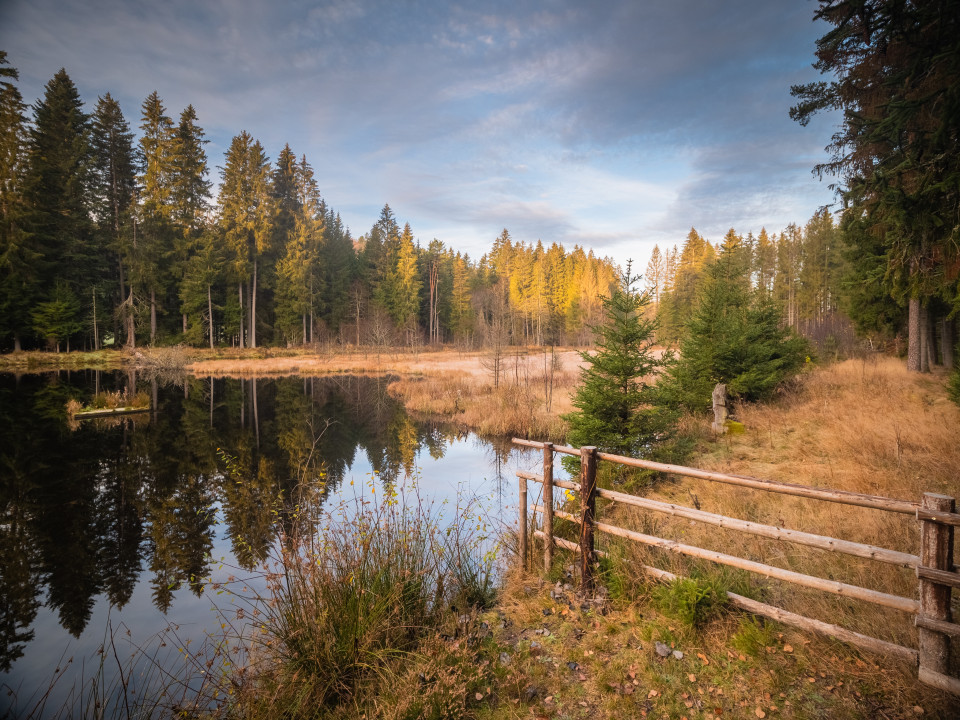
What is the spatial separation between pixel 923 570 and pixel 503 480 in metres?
9.29

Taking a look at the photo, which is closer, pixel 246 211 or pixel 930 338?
pixel 930 338

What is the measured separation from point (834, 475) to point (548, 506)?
6.41 metres

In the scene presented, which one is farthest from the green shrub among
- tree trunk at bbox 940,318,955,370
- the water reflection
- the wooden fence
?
tree trunk at bbox 940,318,955,370

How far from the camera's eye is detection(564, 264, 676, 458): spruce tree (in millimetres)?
8242

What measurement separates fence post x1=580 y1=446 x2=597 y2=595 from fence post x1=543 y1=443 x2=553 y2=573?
46 centimetres

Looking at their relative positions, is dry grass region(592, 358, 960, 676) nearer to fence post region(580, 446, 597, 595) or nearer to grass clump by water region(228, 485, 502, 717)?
fence post region(580, 446, 597, 595)

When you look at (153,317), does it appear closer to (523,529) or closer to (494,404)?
(494,404)

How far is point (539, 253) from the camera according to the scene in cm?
7144

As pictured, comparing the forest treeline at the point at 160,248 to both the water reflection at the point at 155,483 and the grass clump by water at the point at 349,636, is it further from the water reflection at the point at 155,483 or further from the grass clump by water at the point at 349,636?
the grass clump by water at the point at 349,636

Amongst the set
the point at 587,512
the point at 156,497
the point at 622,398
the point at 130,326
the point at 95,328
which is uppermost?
the point at 130,326

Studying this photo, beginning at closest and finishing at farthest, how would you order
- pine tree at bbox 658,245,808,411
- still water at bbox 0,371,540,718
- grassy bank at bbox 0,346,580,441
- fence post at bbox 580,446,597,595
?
fence post at bbox 580,446,597,595
still water at bbox 0,371,540,718
pine tree at bbox 658,245,808,411
grassy bank at bbox 0,346,580,441

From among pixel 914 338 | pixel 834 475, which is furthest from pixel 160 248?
pixel 914 338

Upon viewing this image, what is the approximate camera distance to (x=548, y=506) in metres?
5.59

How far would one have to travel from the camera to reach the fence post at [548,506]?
17.6ft
